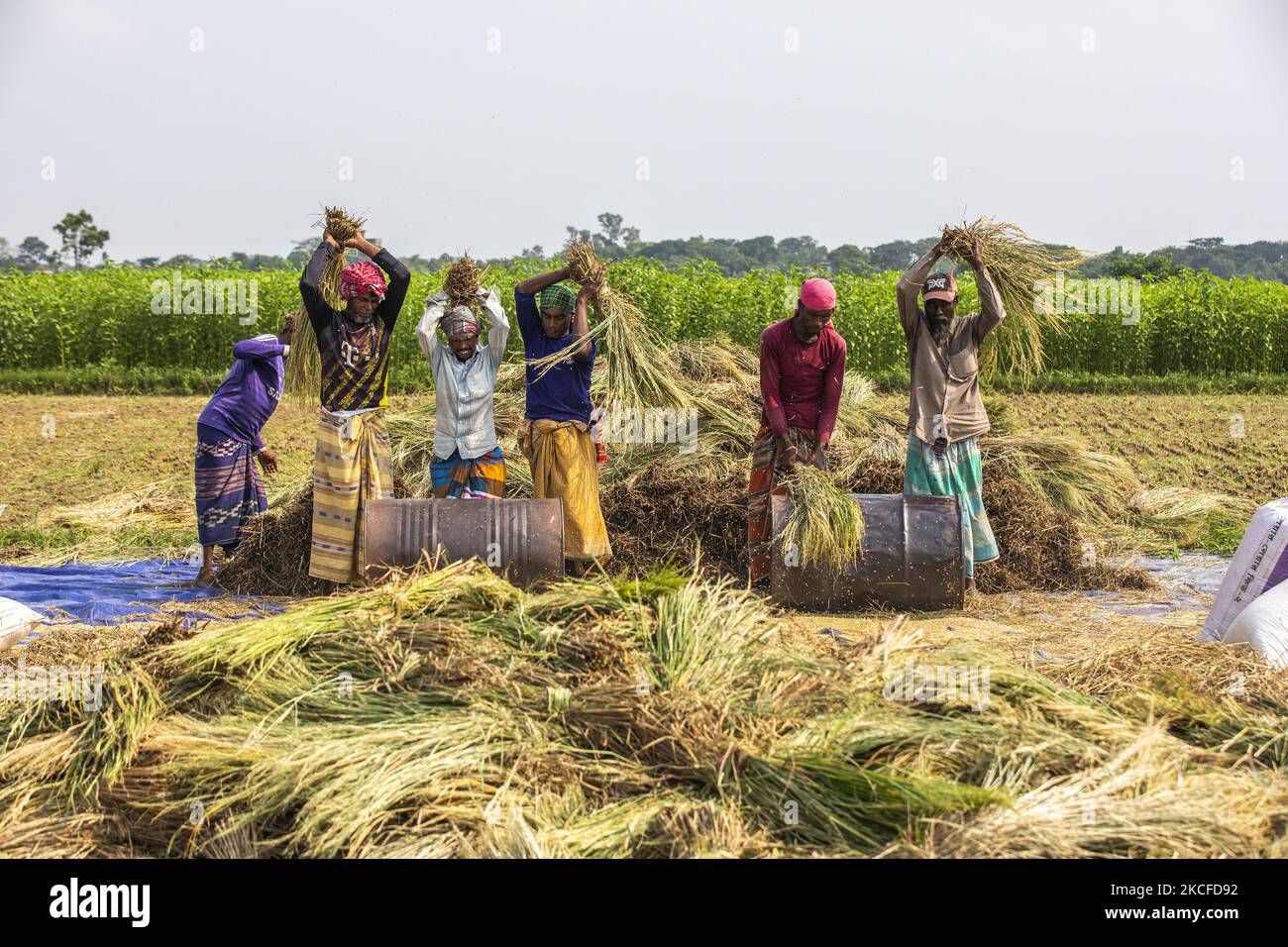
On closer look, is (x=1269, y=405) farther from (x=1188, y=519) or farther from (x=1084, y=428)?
(x=1188, y=519)

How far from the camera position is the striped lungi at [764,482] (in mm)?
6195

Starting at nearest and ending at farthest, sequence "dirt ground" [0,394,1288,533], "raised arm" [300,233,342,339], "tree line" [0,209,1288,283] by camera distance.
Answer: "raised arm" [300,233,342,339]
"dirt ground" [0,394,1288,533]
"tree line" [0,209,1288,283]

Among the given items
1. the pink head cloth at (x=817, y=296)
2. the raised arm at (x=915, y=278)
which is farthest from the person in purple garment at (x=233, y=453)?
the raised arm at (x=915, y=278)

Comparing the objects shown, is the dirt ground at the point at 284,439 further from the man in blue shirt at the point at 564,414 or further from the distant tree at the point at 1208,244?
the distant tree at the point at 1208,244

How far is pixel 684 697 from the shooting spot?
347cm

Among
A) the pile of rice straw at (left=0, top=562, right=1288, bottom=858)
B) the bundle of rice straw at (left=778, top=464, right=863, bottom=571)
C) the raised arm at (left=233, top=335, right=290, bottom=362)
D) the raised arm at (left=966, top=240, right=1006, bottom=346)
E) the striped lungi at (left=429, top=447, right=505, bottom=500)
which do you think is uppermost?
the raised arm at (left=966, top=240, right=1006, bottom=346)

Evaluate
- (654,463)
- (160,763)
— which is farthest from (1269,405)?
(160,763)

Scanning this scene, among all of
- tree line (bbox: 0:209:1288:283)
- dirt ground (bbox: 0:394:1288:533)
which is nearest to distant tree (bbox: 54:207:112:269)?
tree line (bbox: 0:209:1288:283)

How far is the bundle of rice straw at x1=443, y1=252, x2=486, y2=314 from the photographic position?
590cm

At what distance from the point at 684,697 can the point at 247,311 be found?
580 inches

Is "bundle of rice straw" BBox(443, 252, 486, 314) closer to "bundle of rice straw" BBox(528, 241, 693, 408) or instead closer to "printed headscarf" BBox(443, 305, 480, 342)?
"printed headscarf" BBox(443, 305, 480, 342)

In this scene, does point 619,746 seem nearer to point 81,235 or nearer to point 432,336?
point 432,336

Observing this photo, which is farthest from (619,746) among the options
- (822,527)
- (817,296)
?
(817,296)

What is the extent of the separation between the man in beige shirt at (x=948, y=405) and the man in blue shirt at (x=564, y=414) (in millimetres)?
1630
